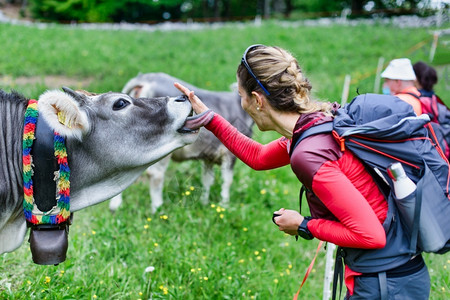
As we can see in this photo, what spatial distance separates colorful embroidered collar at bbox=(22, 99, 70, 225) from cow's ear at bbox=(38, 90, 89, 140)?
8 centimetres

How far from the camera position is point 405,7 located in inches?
989

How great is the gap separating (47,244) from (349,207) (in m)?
1.49

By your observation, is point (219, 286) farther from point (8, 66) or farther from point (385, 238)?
point (8, 66)

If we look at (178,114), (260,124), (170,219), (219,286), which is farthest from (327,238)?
(170,219)

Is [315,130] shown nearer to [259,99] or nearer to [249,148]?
[259,99]

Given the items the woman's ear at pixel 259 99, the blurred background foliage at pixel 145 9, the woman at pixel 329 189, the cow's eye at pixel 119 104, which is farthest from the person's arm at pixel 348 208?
the blurred background foliage at pixel 145 9

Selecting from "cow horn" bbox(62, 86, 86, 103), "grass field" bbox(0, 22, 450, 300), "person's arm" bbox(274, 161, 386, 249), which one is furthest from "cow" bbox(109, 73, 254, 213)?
"person's arm" bbox(274, 161, 386, 249)

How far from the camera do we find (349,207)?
204cm

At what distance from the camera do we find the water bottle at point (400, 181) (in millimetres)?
2010

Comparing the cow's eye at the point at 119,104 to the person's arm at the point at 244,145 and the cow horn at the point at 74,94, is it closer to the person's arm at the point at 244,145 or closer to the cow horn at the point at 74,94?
the cow horn at the point at 74,94

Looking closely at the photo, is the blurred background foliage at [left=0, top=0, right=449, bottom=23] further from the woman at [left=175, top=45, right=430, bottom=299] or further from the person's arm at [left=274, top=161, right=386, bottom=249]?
the person's arm at [left=274, top=161, right=386, bottom=249]

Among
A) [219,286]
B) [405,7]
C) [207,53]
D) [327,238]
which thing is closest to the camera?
[327,238]

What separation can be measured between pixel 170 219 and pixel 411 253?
3330 mm

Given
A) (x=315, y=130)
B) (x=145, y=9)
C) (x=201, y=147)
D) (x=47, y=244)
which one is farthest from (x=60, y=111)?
(x=145, y=9)
